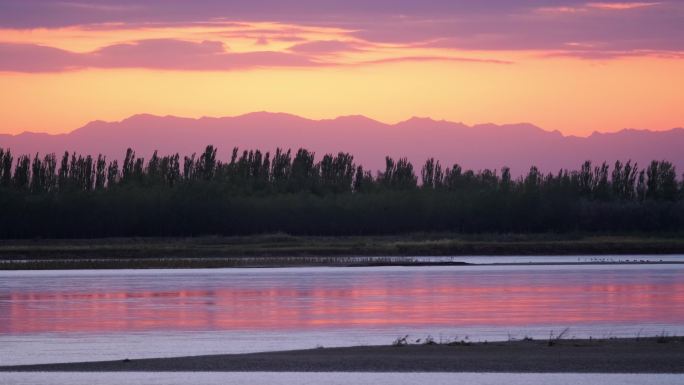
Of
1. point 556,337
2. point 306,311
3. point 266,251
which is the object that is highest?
point 556,337

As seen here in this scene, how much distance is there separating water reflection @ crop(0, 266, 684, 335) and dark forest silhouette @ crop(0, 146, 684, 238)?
2224 inches

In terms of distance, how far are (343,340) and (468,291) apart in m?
14.3

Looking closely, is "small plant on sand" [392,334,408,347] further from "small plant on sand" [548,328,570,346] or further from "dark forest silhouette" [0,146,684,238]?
"dark forest silhouette" [0,146,684,238]

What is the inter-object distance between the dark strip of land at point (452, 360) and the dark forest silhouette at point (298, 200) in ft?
285

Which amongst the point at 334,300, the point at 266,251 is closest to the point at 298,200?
the point at 266,251

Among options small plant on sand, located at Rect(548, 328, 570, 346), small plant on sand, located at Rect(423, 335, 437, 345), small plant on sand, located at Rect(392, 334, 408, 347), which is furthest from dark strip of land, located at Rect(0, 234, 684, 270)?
small plant on sand, located at Rect(392, 334, 408, 347)

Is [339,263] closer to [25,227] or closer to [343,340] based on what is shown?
[343,340]

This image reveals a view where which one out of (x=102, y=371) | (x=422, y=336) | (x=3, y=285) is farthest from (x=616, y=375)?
(x=3, y=285)

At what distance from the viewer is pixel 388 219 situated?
365 ft

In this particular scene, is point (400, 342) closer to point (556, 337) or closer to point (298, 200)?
point (556, 337)

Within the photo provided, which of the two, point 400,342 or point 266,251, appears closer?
point 400,342

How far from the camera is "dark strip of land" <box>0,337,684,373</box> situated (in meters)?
16.6

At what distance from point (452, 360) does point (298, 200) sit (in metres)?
94.6

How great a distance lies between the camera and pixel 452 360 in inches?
686
